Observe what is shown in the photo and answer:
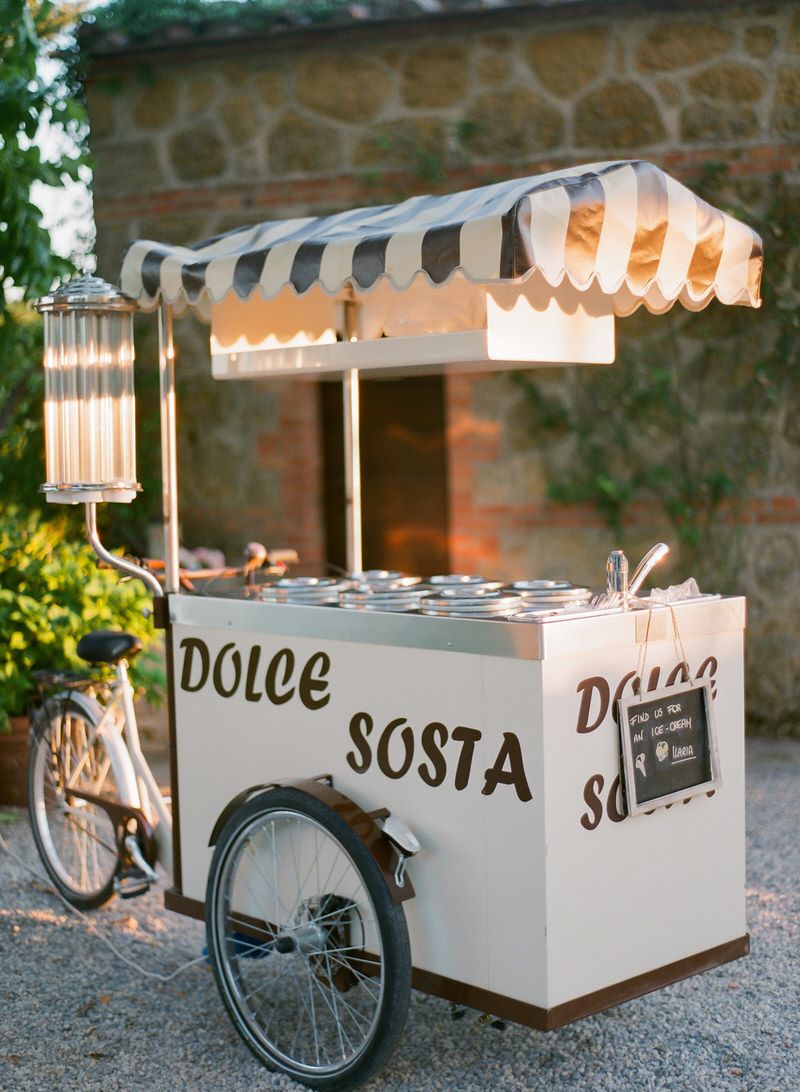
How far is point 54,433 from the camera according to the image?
12.7 ft

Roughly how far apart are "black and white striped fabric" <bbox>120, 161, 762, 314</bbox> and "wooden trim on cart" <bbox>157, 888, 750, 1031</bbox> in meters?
1.59

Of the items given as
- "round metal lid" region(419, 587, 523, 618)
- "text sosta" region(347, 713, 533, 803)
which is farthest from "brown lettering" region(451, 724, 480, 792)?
"round metal lid" region(419, 587, 523, 618)

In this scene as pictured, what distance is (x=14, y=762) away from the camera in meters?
5.60

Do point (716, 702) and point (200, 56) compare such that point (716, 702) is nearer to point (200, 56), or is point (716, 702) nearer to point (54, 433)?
point (54, 433)

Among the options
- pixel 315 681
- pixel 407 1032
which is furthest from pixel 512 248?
pixel 407 1032

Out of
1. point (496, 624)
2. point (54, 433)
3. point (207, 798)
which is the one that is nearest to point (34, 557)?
point (54, 433)

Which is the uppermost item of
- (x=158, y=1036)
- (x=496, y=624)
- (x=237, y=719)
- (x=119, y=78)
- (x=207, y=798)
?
(x=119, y=78)

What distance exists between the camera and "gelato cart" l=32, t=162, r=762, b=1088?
9.61 ft

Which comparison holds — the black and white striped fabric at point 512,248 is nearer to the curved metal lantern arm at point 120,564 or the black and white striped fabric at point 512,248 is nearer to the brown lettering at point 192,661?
the curved metal lantern arm at point 120,564

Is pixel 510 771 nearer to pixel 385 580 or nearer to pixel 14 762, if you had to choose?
pixel 385 580

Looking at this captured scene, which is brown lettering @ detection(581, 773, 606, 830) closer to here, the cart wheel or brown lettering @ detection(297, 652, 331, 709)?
the cart wheel

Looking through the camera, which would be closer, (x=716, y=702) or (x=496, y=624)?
(x=496, y=624)

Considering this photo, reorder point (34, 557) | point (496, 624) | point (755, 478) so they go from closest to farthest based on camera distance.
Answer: point (496, 624) < point (34, 557) < point (755, 478)

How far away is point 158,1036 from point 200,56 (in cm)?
520
